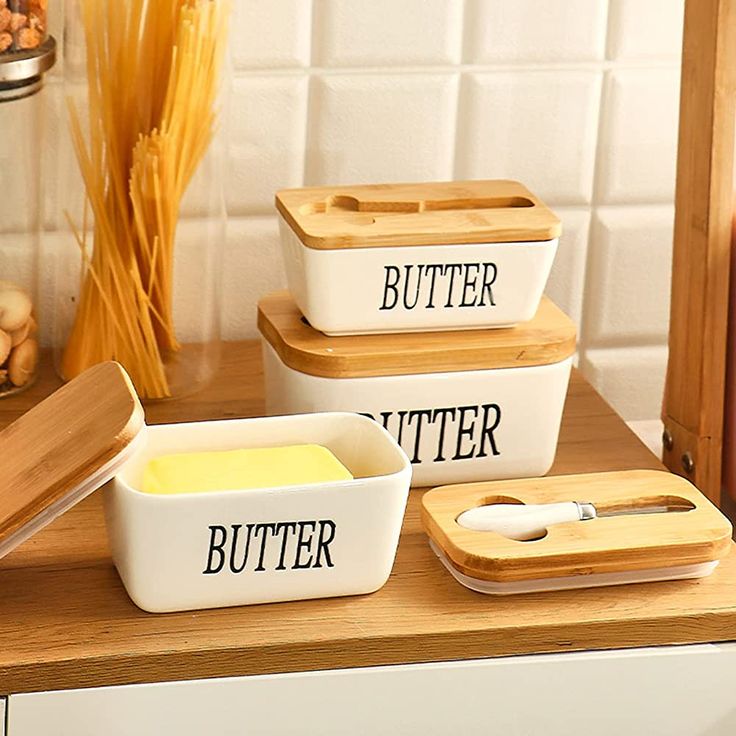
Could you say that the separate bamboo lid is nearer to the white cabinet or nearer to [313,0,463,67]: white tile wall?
the white cabinet

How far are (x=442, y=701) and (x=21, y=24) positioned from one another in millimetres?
557

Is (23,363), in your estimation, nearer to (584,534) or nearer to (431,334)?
(431,334)

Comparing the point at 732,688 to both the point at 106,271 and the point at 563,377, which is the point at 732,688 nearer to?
the point at 563,377

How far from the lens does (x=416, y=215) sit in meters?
0.99

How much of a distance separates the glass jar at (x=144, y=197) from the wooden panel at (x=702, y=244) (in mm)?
348

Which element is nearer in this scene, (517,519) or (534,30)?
(517,519)

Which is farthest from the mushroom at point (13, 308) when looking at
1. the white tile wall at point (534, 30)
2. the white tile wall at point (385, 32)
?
the white tile wall at point (534, 30)

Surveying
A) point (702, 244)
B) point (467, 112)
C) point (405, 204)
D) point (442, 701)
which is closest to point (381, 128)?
point (467, 112)

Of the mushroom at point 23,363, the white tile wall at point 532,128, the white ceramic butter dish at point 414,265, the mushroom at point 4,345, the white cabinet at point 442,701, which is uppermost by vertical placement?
the white tile wall at point 532,128

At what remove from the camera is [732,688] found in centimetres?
86

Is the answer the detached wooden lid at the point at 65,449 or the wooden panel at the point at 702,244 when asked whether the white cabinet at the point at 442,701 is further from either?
the wooden panel at the point at 702,244

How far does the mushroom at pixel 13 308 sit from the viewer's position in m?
1.07

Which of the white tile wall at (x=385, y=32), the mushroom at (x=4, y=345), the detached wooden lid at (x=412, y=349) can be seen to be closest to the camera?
the detached wooden lid at (x=412, y=349)

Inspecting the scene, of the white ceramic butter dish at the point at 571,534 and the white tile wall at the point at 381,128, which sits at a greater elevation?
the white tile wall at the point at 381,128
